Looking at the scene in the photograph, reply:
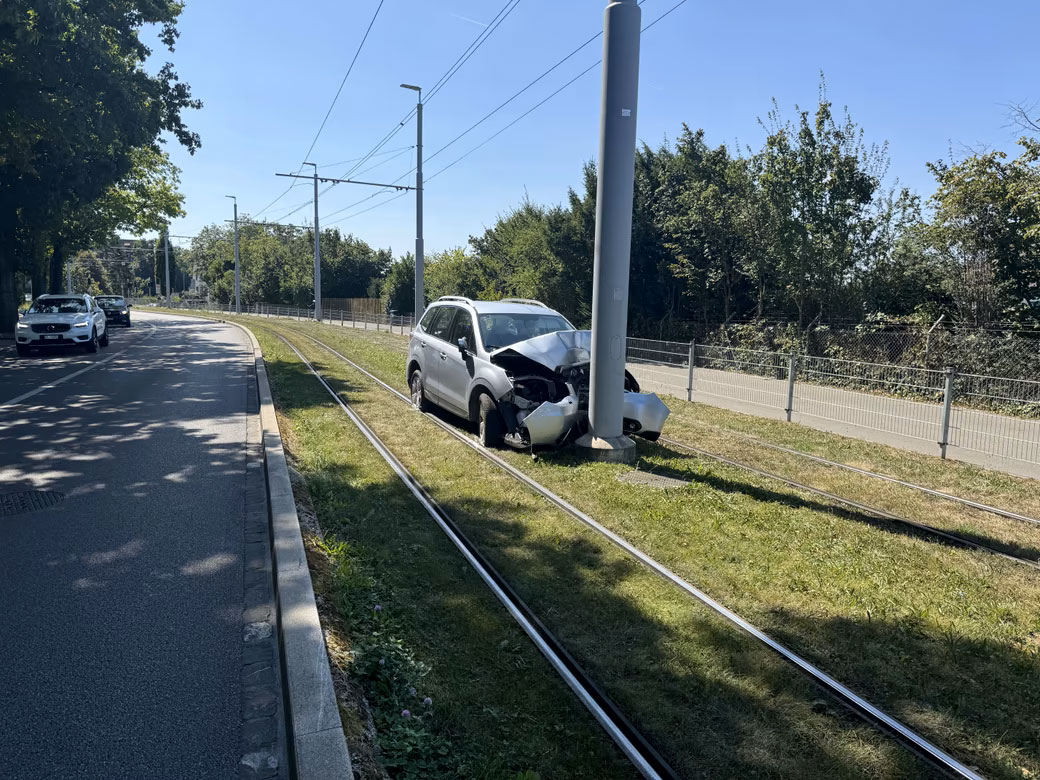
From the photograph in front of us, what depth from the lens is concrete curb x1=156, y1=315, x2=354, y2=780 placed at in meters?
2.65

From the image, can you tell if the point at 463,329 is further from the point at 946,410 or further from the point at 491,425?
the point at 946,410

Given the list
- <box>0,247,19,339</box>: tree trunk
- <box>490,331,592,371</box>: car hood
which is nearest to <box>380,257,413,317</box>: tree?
<box>0,247,19,339</box>: tree trunk

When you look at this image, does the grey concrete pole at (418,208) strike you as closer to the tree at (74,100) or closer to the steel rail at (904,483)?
the tree at (74,100)

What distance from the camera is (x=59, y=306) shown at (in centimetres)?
2105

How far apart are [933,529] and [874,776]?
3809 millimetres

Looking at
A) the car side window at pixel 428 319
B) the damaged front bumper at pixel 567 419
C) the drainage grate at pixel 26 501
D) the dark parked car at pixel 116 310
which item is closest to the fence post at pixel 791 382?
the damaged front bumper at pixel 567 419

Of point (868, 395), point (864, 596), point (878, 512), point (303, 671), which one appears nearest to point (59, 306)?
point (868, 395)

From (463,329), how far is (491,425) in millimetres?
1861

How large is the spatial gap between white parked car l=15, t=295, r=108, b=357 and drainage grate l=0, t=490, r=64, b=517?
1568 centimetres

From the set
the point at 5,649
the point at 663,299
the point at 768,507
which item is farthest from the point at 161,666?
the point at 663,299

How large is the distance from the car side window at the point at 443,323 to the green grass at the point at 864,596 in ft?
12.2

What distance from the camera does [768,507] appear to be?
6.52 meters

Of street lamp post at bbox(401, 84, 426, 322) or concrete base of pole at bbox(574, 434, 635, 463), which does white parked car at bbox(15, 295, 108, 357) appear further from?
concrete base of pole at bbox(574, 434, 635, 463)

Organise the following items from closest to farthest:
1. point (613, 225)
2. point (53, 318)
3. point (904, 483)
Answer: point (904, 483), point (613, 225), point (53, 318)
